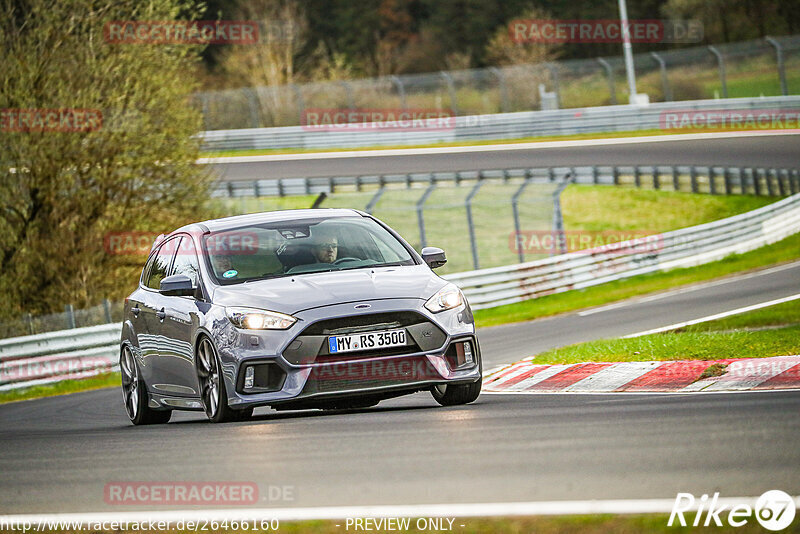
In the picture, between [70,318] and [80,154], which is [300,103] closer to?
[80,154]

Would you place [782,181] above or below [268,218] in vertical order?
below

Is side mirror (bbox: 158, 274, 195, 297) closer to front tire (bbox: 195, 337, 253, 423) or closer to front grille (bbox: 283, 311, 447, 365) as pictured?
front tire (bbox: 195, 337, 253, 423)

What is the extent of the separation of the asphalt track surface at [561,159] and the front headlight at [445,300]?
28659 mm

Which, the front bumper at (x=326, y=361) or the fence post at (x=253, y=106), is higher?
Result: the front bumper at (x=326, y=361)

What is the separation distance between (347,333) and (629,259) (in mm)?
20436

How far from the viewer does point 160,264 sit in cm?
1161

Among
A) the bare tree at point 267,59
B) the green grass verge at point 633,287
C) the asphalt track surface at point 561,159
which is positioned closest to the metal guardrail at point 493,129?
the asphalt track surface at point 561,159

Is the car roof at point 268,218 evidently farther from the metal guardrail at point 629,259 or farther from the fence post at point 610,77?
the fence post at point 610,77

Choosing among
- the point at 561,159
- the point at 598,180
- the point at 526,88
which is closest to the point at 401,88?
the point at 526,88

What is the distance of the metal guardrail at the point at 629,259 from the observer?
27.2 meters

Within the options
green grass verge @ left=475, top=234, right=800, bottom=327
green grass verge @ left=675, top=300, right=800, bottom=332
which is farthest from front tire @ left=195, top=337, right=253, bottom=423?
green grass verge @ left=475, top=234, right=800, bottom=327

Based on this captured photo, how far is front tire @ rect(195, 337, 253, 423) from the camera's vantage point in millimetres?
9625

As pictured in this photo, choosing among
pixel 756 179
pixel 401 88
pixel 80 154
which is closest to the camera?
pixel 80 154

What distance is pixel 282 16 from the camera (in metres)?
72.8
